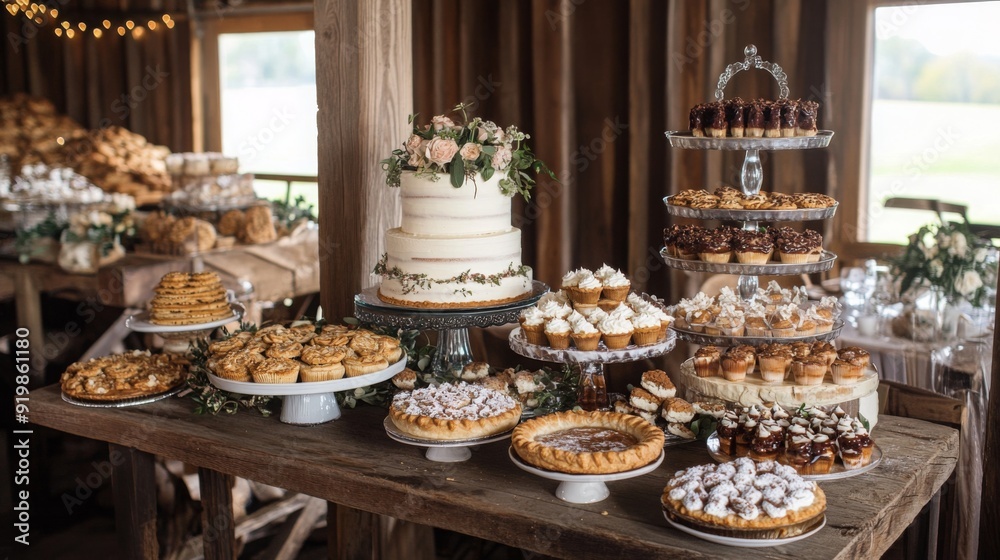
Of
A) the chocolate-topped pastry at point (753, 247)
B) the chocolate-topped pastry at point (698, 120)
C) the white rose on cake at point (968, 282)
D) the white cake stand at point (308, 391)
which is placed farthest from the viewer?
the white rose on cake at point (968, 282)

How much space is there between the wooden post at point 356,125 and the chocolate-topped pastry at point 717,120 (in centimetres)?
118

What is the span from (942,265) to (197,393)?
2998 mm

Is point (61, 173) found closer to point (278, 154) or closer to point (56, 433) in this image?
point (56, 433)

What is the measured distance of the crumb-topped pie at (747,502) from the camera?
1830mm

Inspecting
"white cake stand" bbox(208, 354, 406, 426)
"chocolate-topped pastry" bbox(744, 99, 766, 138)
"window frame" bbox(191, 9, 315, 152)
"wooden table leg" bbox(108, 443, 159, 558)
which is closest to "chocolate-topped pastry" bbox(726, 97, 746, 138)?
"chocolate-topped pastry" bbox(744, 99, 766, 138)

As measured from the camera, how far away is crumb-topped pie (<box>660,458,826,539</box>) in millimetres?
1830

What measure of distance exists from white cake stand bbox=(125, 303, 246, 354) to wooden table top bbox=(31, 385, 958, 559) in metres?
0.37

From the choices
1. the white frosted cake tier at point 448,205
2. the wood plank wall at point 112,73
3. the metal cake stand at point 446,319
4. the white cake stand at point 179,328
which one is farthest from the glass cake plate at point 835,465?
the wood plank wall at point 112,73

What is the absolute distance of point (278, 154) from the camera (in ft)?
26.3

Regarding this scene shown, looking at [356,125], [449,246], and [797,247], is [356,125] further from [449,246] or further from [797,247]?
[797,247]

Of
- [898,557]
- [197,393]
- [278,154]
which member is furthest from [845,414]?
[278,154]

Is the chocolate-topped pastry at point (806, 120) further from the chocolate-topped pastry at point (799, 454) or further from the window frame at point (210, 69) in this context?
the window frame at point (210, 69)

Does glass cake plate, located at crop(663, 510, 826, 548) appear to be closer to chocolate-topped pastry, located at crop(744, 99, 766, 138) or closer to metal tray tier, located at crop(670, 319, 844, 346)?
metal tray tier, located at crop(670, 319, 844, 346)

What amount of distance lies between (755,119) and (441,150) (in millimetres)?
899
